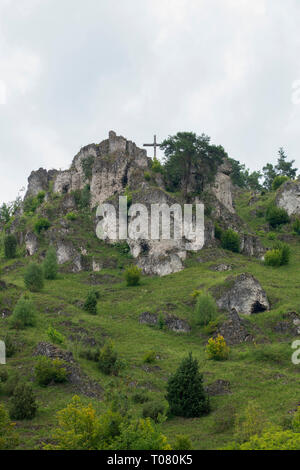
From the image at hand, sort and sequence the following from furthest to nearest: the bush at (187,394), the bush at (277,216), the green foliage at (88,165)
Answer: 1. the green foliage at (88,165)
2. the bush at (277,216)
3. the bush at (187,394)

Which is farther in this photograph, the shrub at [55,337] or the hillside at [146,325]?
the shrub at [55,337]

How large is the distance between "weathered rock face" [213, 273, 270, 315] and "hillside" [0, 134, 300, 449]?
5.97 ft

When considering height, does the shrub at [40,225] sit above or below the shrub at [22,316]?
above

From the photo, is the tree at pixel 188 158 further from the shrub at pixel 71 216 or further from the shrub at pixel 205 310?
the shrub at pixel 205 310

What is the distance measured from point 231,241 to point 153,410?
52603 millimetres

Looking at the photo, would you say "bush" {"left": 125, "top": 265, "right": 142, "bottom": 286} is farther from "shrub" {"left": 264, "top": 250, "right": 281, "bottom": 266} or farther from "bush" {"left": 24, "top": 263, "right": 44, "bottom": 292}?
"shrub" {"left": 264, "top": 250, "right": 281, "bottom": 266}

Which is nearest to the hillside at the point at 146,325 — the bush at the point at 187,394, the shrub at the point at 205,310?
the bush at the point at 187,394

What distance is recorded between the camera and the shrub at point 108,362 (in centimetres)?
4469

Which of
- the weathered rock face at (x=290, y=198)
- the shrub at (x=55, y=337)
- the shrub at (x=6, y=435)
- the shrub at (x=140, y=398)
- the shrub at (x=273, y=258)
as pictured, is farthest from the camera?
the weathered rock face at (x=290, y=198)

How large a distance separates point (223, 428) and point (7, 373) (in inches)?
755

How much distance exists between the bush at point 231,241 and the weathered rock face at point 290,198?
61.6ft

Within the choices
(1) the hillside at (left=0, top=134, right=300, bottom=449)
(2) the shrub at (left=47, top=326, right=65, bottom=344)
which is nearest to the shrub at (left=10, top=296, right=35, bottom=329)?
(1) the hillside at (left=0, top=134, right=300, bottom=449)

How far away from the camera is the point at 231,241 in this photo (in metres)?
84.9

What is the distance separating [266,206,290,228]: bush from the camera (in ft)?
316
